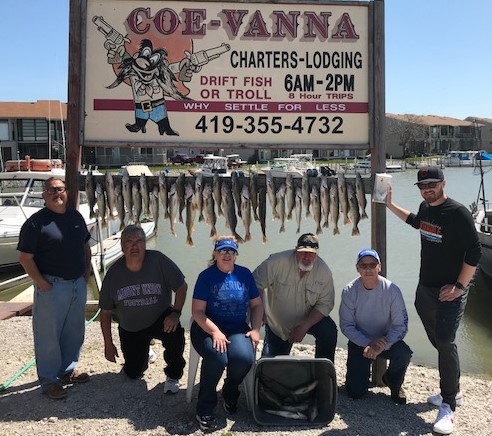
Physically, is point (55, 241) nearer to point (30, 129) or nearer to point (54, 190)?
point (54, 190)

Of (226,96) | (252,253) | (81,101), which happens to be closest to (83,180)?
(81,101)

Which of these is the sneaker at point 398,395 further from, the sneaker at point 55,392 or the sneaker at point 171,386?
the sneaker at point 55,392

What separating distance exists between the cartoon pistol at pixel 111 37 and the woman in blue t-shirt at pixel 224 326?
175cm

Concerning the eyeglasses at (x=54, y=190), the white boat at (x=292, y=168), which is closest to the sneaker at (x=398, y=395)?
the white boat at (x=292, y=168)

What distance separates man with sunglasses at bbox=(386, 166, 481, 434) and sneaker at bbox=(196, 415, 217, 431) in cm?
147

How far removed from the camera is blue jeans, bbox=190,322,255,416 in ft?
11.5

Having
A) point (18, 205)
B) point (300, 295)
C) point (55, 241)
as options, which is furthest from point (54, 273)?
point (18, 205)

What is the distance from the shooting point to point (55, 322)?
392cm

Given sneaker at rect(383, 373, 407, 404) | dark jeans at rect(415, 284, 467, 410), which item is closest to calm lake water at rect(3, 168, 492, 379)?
sneaker at rect(383, 373, 407, 404)

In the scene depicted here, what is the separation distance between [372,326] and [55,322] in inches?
94.1

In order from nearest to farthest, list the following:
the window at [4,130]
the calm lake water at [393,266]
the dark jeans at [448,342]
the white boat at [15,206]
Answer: the dark jeans at [448,342]
the calm lake water at [393,266]
the white boat at [15,206]
the window at [4,130]

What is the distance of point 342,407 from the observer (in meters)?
3.84

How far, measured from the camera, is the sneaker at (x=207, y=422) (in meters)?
3.45

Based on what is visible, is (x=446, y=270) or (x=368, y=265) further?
(x=368, y=265)
